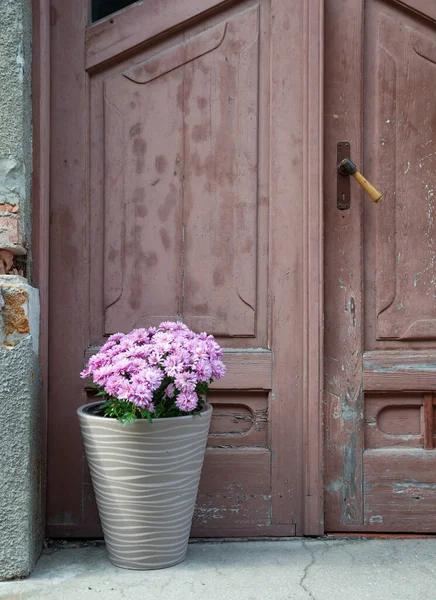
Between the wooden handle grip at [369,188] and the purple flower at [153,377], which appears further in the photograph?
the wooden handle grip at [369,188]

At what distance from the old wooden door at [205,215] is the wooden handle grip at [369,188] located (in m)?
0.14

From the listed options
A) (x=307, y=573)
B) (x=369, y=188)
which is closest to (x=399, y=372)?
(x=369, y=188)

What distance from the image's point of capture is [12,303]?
1873mm

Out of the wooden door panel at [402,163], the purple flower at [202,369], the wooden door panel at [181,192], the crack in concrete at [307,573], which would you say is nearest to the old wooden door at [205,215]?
the wooden door panel at [181,192]

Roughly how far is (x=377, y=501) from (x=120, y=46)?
175cm

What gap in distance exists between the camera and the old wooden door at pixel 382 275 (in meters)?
2.23

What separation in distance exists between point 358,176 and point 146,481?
3.85ft

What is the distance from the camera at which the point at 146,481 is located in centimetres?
185

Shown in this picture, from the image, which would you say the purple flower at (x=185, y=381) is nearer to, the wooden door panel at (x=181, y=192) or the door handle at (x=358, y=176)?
the wooden door panel at (x=181, y=192)

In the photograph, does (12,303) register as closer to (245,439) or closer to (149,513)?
(149,513)

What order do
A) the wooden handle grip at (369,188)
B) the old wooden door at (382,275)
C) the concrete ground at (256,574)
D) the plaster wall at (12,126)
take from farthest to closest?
the old wooden door at (382,275), the wooden handle grip at (369,188), the plaster wall at (12,126), the concrete ground at (256,574)

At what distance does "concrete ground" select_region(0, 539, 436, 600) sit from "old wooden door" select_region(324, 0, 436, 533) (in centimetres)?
19

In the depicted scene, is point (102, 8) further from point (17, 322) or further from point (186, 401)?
point (186, 401)

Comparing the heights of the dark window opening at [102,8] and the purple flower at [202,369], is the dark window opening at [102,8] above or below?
above
